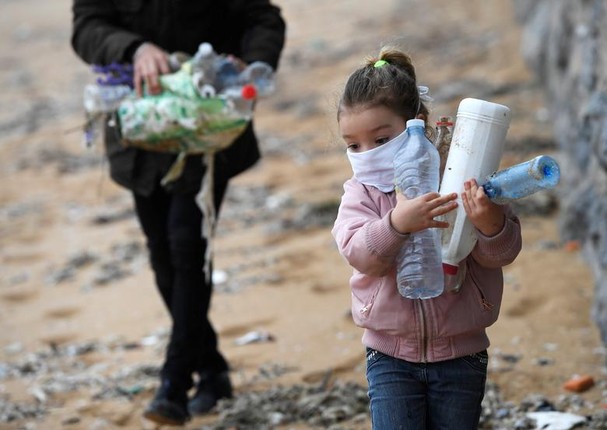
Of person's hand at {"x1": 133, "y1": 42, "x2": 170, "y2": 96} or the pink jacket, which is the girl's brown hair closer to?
the pink jacket

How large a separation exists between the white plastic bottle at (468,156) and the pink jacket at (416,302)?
66 mm

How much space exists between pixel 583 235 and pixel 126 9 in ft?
9.43

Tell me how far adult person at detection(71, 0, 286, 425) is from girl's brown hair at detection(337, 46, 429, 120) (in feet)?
4.64

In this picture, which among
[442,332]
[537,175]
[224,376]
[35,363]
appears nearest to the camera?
[537,175]

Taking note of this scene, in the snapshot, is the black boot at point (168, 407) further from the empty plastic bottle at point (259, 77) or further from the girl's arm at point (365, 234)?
the girl's arm at point (365, 234)

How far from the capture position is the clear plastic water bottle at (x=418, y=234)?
7.41 ft

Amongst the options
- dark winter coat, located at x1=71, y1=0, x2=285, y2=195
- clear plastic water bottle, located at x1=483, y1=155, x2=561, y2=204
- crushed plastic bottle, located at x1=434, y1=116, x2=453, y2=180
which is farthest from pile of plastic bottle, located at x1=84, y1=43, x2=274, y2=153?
clear plastic water bottle, located at x1=483, y1=155, x2=561, y2=204

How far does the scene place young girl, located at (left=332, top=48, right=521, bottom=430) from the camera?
7.69 feet

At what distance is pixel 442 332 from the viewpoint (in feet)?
7.72

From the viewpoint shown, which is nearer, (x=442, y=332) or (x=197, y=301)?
(x=442, y=332)

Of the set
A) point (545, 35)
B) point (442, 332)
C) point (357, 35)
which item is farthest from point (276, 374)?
point (357, 35)

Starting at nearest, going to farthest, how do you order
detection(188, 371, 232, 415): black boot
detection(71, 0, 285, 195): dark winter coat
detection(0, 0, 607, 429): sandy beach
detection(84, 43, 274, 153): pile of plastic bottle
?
detection(84, 43, 274, 153): pile of plastic bottle, detection(71, 0, 285, 195): dark winter coat, detection(188, 371, 232, 415): black boot, detection(0, 0, 607, 429): sandy beach

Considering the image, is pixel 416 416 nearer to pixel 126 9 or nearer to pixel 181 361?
pixel 181 361

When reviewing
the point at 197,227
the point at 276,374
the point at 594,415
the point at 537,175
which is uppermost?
the point at 537,175
